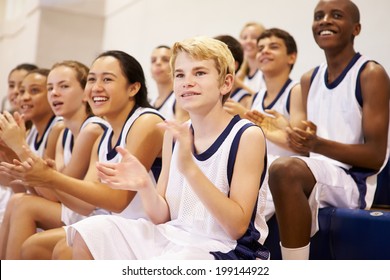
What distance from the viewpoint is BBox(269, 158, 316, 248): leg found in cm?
238

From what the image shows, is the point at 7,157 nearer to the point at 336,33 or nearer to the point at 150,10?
the point at 336,33

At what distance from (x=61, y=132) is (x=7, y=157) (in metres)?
0.75

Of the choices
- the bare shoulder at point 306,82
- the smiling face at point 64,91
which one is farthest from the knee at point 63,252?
the bare shoulder at point 306,82

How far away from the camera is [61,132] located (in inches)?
138

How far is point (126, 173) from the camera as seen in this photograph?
1.90 meters

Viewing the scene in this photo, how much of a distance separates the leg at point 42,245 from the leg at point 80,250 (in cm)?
47

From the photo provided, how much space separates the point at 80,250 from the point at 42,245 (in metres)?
0.56

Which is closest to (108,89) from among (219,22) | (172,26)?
(219,22)

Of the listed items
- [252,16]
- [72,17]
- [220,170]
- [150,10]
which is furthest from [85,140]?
[72,17]

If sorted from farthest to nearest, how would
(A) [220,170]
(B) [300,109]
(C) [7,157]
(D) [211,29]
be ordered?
1. (D) [211,29]
2. (B) [300,109]
3. (C) [7,157]
4. (A) [220,170]

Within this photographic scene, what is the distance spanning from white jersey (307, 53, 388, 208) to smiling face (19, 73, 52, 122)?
1.68m

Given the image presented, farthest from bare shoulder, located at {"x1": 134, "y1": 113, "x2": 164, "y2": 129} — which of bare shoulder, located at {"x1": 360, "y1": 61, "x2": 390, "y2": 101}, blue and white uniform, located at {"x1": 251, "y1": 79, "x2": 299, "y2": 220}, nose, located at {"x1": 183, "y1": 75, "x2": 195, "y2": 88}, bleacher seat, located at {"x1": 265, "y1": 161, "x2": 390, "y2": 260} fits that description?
bare shoulder, located at {"x1": 360, "y1": 61, "x2": 390, "y2": 101}

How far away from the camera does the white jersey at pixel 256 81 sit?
14.8ft

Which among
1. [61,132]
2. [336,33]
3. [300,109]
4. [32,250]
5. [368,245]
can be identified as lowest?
[32,250]
